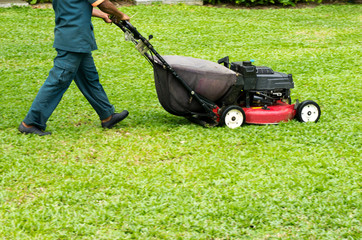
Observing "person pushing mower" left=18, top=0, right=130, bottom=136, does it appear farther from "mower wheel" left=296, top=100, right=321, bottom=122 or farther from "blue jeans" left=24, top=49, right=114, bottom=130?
"mower wheel" left=296, top=100, right=321, bottom=122

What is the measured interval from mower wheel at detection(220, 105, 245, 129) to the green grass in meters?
0.09

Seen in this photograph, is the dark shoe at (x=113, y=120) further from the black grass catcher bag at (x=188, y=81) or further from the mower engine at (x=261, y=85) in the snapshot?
the mower engine at (x=261, y=85)

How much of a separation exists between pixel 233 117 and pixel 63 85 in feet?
5.53

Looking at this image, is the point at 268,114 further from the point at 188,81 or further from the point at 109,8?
the point at 109,8

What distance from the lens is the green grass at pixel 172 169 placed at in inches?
142

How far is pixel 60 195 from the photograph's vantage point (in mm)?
3938

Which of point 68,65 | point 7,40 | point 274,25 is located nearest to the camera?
point 68,65

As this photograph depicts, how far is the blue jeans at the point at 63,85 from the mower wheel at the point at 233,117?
1.18 metres

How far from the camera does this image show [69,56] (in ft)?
16.0

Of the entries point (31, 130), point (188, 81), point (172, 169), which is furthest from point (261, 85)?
point (31, 130)

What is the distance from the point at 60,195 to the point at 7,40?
6.12m

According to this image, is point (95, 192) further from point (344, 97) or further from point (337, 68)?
point (337, 68)

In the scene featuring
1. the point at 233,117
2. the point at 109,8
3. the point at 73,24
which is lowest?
the point at 233,117

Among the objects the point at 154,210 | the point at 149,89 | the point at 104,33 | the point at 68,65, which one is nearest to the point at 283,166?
the point at 154,210
